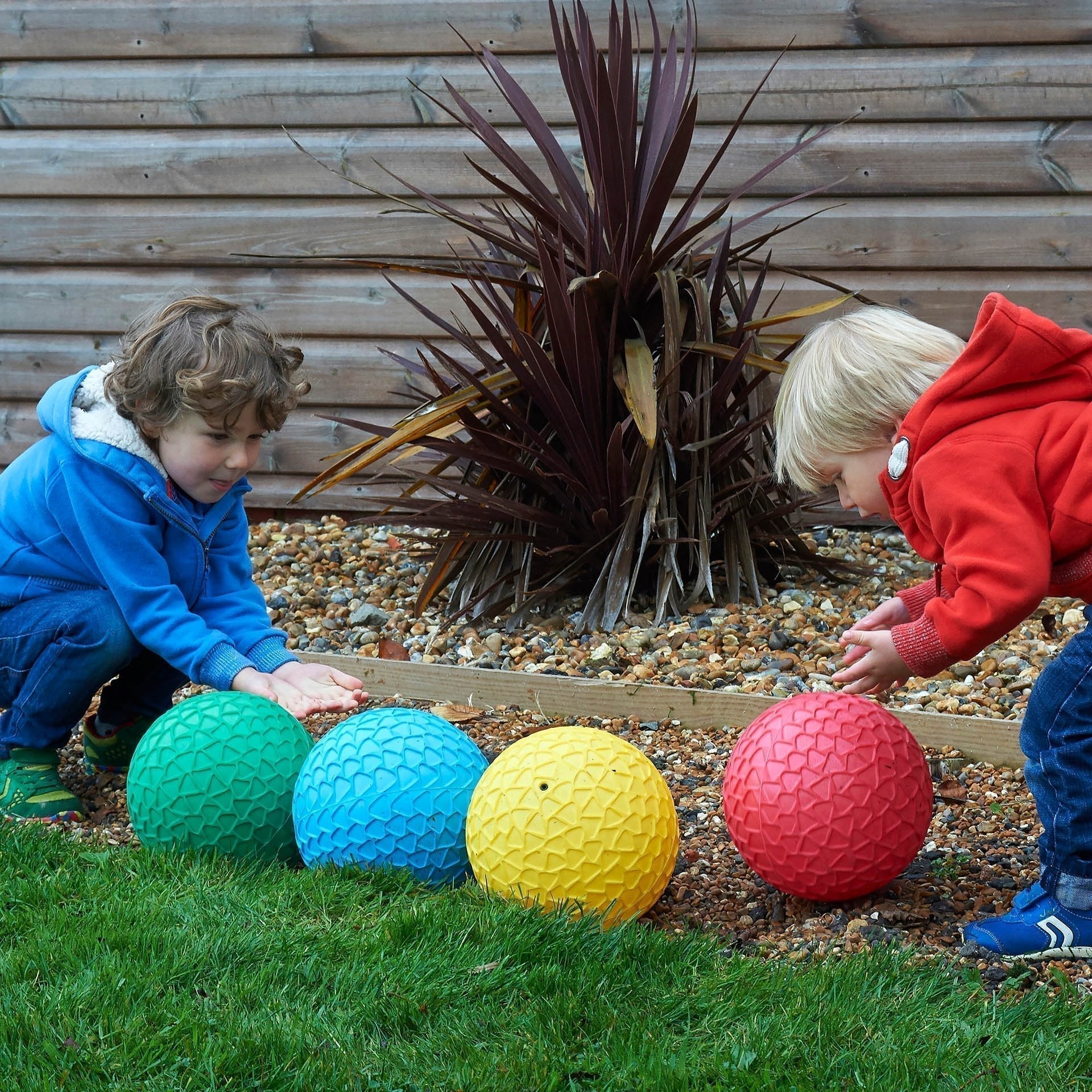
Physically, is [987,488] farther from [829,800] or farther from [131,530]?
[131,530]

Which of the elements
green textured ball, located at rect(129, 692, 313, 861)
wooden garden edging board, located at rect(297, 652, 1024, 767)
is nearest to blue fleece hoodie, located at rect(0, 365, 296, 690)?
green textured ball, located at rect(129, 692, 313, 861)

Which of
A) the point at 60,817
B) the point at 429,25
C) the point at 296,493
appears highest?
the point at 429,25

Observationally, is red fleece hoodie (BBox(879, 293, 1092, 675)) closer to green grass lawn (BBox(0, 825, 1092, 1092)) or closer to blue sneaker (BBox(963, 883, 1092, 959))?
blue sneaker (BBox(963, 883, 1092, 959))

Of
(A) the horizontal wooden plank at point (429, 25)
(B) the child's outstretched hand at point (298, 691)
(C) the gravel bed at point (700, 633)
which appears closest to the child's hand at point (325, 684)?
(B) the child's outstretched hand at point (298, 691)

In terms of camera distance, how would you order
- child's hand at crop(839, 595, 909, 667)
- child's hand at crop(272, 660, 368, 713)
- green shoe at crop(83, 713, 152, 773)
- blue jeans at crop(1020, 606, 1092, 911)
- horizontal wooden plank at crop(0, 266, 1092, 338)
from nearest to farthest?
1. blue jeans at crop(1020, 606, 1092, 911)
2. child's hand at crop(839, 595, 909, 667)
3. child's hand at crop(272, 660, 368, 713)
4. green shoe at crop(83, 713, 152, 773)
5. horizontal wooden plank at crop(0, 266, 1092, 338)

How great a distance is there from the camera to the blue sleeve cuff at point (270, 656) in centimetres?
314

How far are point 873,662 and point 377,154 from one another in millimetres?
4006

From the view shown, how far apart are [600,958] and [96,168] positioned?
505cm

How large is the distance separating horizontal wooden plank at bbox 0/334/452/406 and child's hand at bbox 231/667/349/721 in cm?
265

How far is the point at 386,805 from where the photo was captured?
240cm

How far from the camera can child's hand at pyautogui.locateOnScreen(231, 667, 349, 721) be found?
9.39 feet

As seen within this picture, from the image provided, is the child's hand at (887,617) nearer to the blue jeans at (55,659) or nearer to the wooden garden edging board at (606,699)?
the wooden garden edging board at (606,699)

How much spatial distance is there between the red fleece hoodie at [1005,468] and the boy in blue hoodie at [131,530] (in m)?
1.43

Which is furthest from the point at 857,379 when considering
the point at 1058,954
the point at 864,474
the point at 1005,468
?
the point at 1058,954
